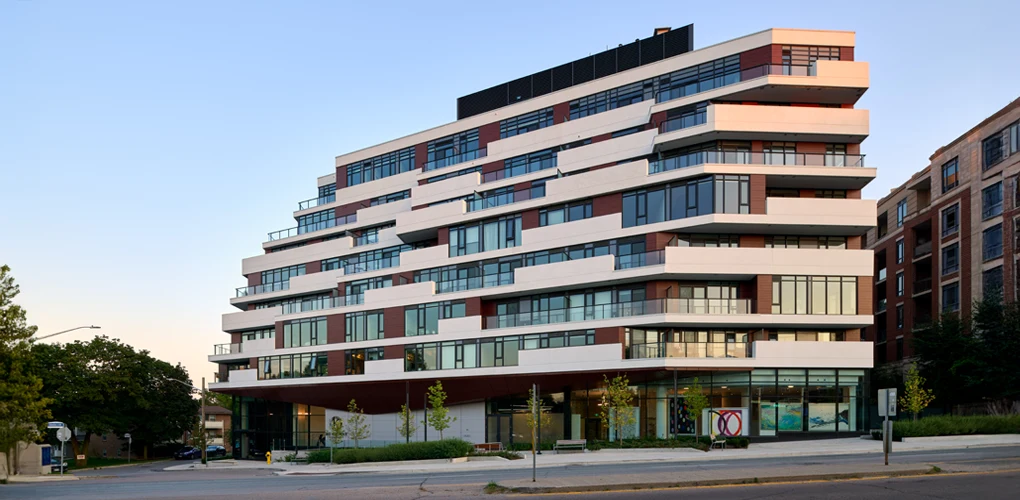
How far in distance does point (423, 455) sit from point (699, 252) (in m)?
18.7

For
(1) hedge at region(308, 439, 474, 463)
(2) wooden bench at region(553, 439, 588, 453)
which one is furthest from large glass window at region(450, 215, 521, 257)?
(1) hedge at region(308, 439, 474, 463)

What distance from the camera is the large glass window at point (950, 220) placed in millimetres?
67181

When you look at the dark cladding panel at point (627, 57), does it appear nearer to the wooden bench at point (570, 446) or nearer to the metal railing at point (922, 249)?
the wooden bench at point (570, 446)

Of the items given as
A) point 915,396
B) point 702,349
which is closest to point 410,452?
point 702,349

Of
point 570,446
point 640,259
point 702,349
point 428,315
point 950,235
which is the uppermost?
A: point 950,235

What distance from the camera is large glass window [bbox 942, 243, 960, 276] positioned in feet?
221

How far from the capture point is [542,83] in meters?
64.6

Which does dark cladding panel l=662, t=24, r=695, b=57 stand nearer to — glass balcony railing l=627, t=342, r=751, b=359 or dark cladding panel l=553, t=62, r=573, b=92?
dark cladding panel l=553, t=62, r=573, b=92

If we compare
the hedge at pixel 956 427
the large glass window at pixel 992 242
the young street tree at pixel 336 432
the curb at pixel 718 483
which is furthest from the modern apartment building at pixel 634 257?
the curb at pixel 718 483

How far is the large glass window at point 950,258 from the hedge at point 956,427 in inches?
1059

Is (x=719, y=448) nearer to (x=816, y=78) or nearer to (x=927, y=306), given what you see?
(x=816, y=78)

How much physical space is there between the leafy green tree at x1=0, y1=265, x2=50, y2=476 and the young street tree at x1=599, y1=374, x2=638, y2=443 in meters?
27.9

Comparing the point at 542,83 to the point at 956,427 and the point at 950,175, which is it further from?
the point at 956,427

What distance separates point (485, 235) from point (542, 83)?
12.1 metres
